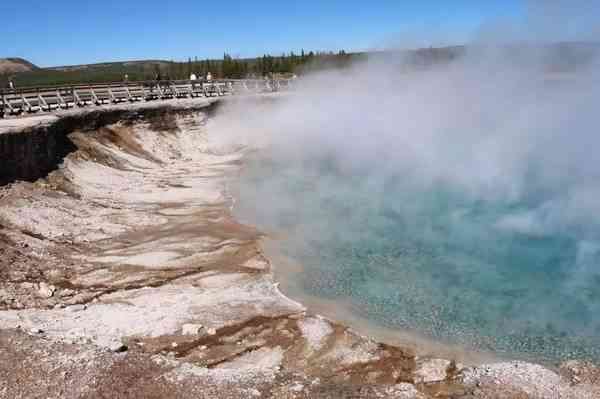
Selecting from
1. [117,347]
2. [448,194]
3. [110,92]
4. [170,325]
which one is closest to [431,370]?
[170,325]

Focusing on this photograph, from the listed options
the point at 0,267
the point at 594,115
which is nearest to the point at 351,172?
the point at 594,115

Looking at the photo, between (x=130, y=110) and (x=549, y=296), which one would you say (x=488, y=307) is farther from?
(x=130, y=110)

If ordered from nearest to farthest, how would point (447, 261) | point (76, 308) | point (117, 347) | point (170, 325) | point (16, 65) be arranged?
point (117, 347)
point (170, 325)
point (76, 308)
point (447, 261)
point (16, 65)

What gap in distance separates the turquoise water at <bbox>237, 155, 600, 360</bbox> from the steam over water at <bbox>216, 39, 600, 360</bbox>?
1.4 inches

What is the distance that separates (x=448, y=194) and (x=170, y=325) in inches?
385

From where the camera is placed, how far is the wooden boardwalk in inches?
747

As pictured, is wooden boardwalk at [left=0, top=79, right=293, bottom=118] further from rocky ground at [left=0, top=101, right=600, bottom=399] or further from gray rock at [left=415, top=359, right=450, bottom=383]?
gray rock at [left=415, top=359, right=450, bottom=383]

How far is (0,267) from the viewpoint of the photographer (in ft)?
31.4

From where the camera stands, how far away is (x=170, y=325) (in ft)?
26.3

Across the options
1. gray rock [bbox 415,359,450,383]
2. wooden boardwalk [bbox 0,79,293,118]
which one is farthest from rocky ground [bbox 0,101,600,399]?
wooden boardwalk [bbox 0,79,293,118]

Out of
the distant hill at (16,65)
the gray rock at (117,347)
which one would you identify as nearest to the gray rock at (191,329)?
the gray rock at (117,347)

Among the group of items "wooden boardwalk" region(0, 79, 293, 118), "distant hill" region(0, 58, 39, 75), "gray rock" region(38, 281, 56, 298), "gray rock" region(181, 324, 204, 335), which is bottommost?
"gray rock" region(181, 324, 204, 335)

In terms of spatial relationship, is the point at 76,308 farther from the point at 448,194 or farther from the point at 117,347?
the point at 448,194

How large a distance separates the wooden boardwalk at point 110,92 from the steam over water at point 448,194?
278 cm
